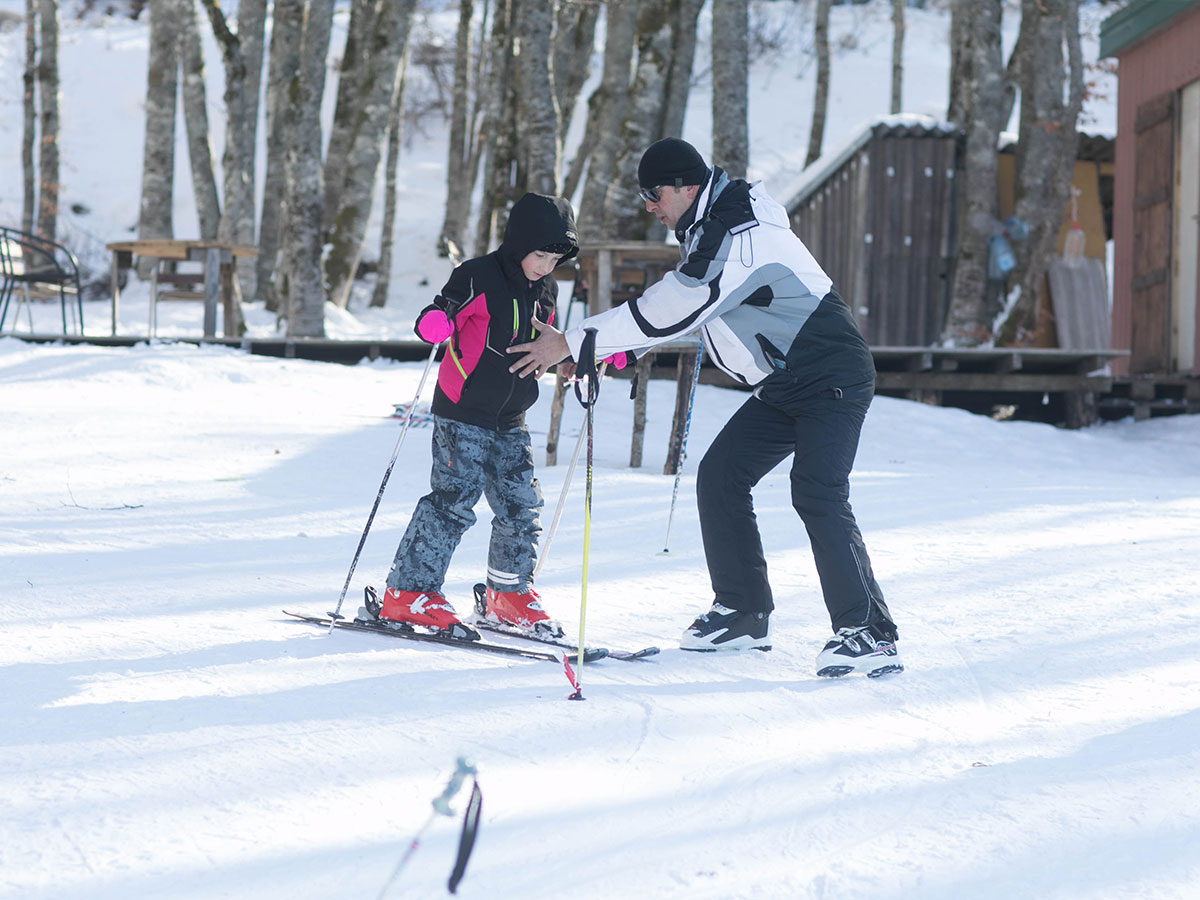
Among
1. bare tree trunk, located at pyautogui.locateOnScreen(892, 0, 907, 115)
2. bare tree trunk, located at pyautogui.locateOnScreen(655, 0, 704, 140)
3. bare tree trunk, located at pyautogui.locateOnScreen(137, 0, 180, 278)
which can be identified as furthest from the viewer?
bare tree trunk, located at pyautogui.locateOnScreen(892, 0, 907, 115)

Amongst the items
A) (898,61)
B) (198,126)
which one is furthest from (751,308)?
(898,61)

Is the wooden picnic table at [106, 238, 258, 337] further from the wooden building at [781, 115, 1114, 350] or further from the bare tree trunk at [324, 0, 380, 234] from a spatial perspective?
the wooden building at [781, 115, 1114, 350]

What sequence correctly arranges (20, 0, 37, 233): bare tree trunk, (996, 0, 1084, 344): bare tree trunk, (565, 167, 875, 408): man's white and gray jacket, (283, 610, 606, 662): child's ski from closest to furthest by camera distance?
(565, 167, 875, 408): man's white and gray jacket, (283, 610, 606, 662): child's ski, (996, 0, 1084, 344): bare tree trunk, (20, 0, 37, 233): bare tree trunk

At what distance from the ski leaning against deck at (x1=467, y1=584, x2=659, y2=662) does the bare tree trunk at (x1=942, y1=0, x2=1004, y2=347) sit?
413 inches

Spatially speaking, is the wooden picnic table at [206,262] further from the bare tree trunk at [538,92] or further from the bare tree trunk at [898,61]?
the bare tree trunk at [898,61]

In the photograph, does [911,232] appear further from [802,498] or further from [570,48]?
[802,498]

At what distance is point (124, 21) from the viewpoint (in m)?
42.0

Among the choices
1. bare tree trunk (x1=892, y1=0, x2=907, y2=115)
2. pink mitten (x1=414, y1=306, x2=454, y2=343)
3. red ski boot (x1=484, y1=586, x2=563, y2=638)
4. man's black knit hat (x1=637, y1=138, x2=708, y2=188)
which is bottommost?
red ski boot (x1=484, y1=586, x2=563, y2=638)

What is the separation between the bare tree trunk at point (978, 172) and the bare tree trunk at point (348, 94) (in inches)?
281

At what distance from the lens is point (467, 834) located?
7.71 ft

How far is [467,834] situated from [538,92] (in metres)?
11.5

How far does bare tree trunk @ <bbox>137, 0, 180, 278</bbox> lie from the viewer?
16.3 meters

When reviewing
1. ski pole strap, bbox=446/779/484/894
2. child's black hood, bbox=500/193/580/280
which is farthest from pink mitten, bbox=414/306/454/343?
ski pole strap, bbox=446/779/484/894

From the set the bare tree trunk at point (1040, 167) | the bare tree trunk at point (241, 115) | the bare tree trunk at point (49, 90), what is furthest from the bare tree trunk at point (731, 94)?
the bare tree trunk at point (49, 90)
